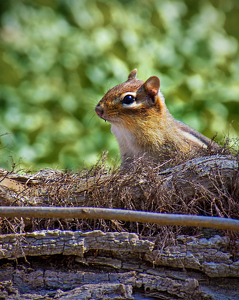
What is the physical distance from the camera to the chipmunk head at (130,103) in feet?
12.3

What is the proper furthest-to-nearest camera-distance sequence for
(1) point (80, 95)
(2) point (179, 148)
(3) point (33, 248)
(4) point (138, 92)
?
(1) point (80, 95)
(4) point (138, 92)
(2) point (179, 148)
(3) point (33, 248)

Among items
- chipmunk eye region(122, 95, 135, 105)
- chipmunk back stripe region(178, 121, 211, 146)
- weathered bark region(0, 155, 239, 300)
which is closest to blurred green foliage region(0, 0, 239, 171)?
chipmunk back stripe region(178, 121, 211, 146)

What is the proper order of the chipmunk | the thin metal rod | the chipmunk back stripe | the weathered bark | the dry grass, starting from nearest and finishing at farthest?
1. the thin metal rod
2. the weathered bark
3. the dry grass
4. the chipmunk
5. the chipmunk back stripe

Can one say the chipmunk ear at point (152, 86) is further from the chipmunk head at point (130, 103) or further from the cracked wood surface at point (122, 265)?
the cracked wood surface at point (122, 265)

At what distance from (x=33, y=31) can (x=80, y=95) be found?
1.02 meters

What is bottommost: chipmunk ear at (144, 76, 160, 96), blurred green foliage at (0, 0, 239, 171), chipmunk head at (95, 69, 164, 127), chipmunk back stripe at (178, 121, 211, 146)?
chipmunk back stripe at (178, 121, 211, 146)

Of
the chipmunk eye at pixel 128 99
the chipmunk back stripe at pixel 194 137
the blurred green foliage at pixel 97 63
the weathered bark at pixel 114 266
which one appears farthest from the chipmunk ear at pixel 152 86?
the weathered bark at pixel 114 266

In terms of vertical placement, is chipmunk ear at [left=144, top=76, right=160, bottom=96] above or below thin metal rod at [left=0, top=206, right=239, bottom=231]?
above

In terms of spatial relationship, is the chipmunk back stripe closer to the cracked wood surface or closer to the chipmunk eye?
the chipmunk eye

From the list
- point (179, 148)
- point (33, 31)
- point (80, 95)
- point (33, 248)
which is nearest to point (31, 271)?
point (33, 248)

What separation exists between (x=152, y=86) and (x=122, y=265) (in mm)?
2107

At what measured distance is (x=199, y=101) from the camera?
15.9 feet

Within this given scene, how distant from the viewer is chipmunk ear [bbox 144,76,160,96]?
3838 mm

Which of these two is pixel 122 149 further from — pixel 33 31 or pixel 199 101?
pixel 33 31
